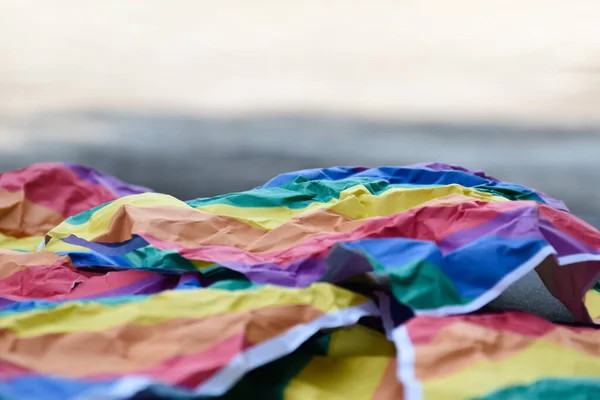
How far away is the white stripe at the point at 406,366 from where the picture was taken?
0.55 metres

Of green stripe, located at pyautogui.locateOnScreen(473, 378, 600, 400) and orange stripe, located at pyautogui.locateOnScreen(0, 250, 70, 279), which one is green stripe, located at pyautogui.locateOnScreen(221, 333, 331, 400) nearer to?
green stripe, located at pyautogui.locateOnScreen(473, 378, 600, 400)

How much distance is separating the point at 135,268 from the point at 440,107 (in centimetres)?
115

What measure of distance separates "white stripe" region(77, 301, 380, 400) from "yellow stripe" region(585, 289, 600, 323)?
0.42 metres

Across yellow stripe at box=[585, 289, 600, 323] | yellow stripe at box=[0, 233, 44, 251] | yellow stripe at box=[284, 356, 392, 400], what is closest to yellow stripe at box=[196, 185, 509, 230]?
yellow stripe at box=[585, 289, 600, 323]

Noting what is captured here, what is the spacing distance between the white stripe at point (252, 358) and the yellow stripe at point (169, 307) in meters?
0.01

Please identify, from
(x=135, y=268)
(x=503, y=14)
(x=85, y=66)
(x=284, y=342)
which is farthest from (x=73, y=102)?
(x=284, y=342)

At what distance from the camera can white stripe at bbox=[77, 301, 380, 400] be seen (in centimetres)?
52

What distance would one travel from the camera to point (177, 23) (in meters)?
1.77

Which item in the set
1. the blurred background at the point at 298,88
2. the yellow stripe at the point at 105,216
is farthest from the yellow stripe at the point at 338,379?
the blurred background at the point at 298,88

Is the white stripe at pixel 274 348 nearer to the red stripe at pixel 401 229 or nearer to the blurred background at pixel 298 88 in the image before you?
the red stripe at pixel 401 229

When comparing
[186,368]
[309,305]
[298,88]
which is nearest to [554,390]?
[309,305]

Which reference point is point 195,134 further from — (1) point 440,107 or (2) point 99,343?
(2) point 99,343

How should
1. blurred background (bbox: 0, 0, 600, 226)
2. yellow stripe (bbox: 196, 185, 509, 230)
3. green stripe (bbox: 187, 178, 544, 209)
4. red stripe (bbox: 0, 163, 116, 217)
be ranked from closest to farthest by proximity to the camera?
yellow stripe (bbox: 196, 185, 509, 230) → green stripe (bbox: 187, 178, 544, 209) → red stripe (bbox: 0, 163, 116, 217) → blurred background (bbox: 0, 0, 600, 226)

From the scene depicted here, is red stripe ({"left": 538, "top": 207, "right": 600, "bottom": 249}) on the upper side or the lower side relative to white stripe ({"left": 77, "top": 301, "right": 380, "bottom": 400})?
upper
